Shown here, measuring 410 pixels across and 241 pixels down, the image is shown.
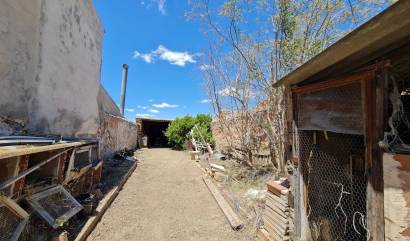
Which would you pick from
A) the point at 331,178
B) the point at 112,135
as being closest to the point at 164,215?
the point at 331,178

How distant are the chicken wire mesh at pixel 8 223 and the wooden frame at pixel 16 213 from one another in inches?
1.2

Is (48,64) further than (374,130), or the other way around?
(48,64)

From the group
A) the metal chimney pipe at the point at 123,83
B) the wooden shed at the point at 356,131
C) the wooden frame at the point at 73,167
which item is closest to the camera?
the wooden shed at the point at 356,131

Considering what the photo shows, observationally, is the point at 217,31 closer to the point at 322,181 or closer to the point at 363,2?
the point at 363,2

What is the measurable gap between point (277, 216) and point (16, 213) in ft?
12.6

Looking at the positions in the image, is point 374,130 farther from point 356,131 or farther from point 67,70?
point 67,70

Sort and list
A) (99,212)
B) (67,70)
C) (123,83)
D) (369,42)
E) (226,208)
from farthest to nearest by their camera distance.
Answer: (123,83), (67,70), (226,208), (99,212), (369,42)

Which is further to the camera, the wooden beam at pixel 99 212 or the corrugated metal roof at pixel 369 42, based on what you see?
the wooden beam at pixel 99 212

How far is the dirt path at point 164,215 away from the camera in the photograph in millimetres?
4160

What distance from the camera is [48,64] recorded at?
5.02 m

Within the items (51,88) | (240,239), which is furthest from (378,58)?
(51,88)

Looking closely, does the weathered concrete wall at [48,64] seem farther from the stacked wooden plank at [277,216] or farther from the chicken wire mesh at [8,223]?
the stacked wooden plank at [277,216]

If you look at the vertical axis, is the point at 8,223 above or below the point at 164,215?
above

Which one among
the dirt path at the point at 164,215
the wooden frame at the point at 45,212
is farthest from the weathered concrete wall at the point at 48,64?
the dirt path at the point at 164,215
